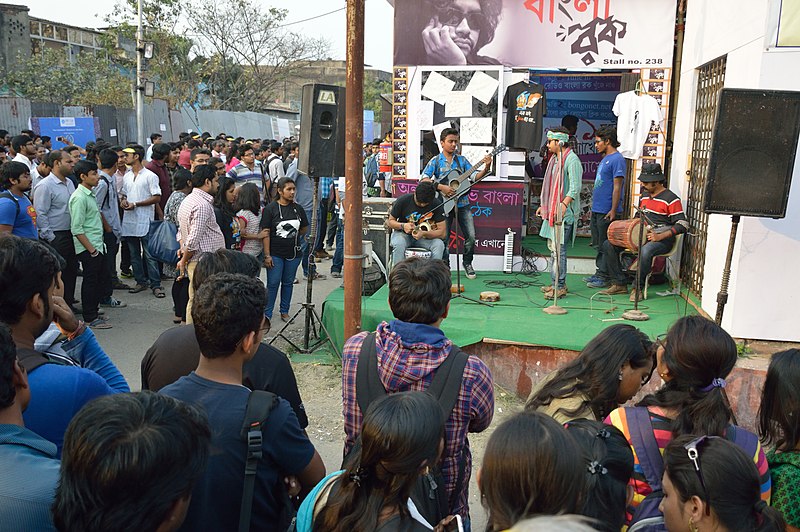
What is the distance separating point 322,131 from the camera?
22.6ft

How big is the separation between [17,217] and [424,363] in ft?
16.9

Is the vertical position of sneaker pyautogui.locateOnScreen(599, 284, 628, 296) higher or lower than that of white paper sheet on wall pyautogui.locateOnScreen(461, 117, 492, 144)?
lower

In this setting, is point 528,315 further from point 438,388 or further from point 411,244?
point 438,388

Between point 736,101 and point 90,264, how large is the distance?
21.6ft

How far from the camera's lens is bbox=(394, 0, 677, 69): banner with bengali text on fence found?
29.2 feet

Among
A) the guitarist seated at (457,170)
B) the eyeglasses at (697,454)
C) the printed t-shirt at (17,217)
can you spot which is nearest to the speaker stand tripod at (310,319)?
the guitarist seated at (457,170)

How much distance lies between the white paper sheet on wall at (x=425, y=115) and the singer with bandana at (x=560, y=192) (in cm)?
225

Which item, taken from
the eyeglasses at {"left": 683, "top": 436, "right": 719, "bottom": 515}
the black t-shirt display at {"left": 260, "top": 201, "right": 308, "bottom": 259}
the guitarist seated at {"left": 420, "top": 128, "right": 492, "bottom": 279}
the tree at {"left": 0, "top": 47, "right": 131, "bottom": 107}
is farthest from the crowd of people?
the tree at {"left": 0, "top": 47, "right": 131, "bottom": 107}

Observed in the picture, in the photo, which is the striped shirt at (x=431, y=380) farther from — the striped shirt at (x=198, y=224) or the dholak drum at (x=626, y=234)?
the dholak drum at (x=626, y=234)

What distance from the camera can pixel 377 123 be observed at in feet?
128

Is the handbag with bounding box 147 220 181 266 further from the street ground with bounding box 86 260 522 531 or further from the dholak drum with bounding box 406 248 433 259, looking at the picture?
the dholak drum with bounding box 406 248 433 259

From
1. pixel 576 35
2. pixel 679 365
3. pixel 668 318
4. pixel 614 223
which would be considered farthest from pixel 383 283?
pixel 679 365

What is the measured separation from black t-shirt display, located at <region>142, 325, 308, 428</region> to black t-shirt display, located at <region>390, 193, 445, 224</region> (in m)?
5.25

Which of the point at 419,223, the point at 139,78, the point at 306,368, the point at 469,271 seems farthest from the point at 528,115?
the point at 139,78
